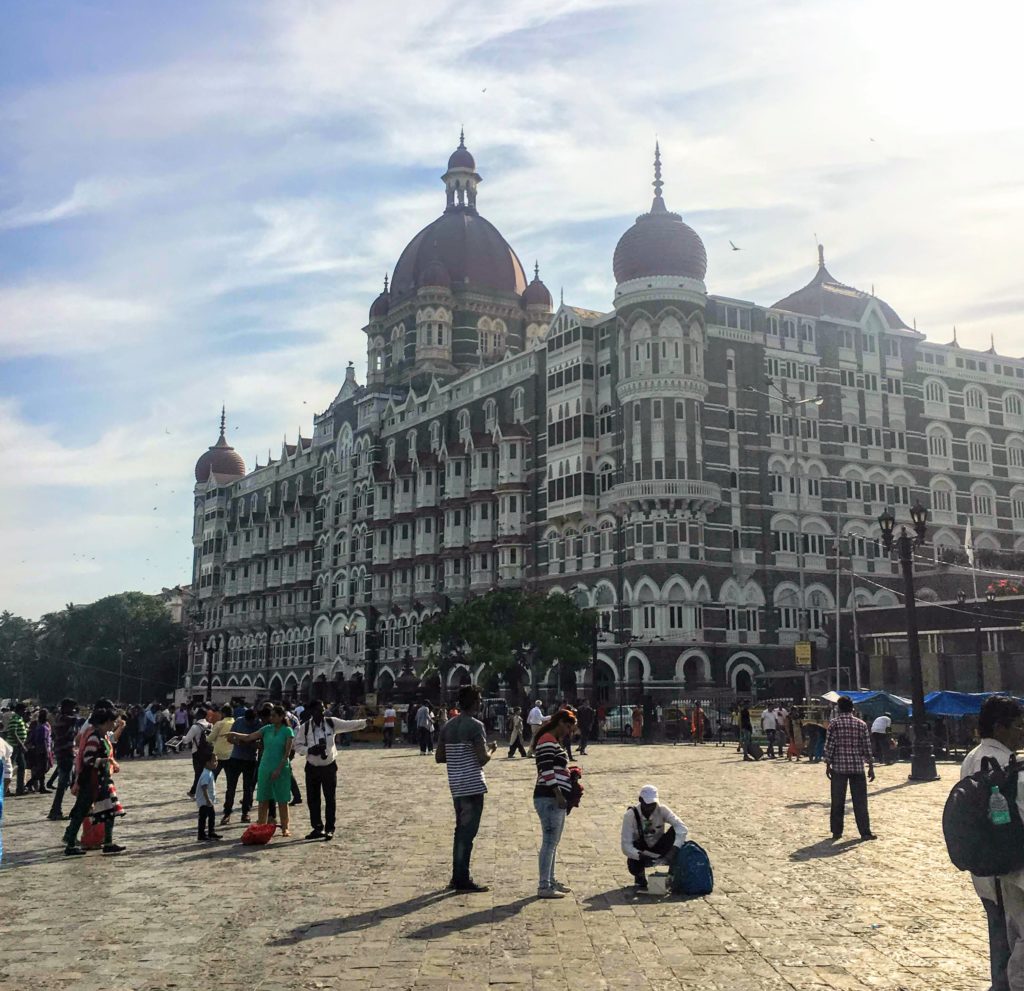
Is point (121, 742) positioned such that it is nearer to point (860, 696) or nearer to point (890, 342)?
point (860, 696)

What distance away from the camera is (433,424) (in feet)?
247

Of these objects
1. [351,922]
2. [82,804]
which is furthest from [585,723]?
[351,922]

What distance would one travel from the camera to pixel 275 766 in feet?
48.0

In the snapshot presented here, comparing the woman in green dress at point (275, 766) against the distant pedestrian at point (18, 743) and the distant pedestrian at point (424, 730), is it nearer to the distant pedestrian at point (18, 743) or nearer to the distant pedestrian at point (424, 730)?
the distant pedestrian at point (18, 743)

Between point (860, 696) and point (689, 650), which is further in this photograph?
point (689, 650)

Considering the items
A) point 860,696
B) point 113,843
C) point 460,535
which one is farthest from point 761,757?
point 460,535

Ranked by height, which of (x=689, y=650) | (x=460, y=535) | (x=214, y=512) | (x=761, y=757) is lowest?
(x=761, y=757)

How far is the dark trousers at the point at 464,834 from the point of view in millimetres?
10734

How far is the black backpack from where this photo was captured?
6.03m

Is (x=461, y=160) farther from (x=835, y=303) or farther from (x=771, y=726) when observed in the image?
(x=771, y=726)

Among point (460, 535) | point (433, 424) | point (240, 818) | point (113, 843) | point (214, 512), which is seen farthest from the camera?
point (214, 512)

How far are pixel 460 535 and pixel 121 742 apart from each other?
1402 inches

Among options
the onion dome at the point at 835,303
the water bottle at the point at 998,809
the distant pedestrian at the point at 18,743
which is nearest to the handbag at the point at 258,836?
the water bottle at the point at 998,809

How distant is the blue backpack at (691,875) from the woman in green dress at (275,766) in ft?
18.5
